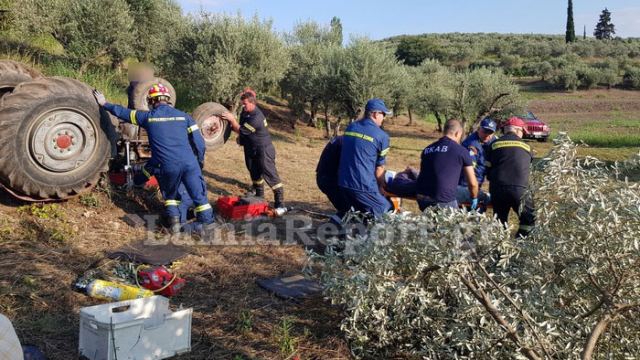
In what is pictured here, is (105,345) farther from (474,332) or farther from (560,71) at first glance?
(560,71)

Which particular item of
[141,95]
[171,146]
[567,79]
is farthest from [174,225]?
[567,79]

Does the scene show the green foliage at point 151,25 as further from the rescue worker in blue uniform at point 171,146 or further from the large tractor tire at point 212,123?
the rescue worker in blue uniform at point 171,146

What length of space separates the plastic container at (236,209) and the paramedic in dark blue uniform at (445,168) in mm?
2397

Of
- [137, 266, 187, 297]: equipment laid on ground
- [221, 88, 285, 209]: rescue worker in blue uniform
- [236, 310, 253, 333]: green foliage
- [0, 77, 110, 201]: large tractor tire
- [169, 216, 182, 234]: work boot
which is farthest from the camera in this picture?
[221, 88, 285, 209]: rescue worker in blue uniform

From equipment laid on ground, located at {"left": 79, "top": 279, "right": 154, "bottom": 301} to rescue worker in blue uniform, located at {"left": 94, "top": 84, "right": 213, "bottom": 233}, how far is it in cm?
183

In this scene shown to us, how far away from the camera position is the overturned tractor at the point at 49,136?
16.1ft

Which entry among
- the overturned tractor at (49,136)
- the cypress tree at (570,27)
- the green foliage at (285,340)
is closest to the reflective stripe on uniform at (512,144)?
the green foliage at (285,340)

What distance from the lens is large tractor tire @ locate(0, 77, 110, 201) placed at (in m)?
4.91

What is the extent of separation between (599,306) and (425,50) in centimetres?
5720

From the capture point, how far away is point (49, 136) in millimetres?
5203

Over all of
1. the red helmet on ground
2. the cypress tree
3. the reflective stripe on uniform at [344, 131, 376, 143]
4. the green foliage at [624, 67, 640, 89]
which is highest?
the cypress tree

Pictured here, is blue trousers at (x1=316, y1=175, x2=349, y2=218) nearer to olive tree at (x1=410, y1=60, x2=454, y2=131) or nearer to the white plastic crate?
the white plastic crate

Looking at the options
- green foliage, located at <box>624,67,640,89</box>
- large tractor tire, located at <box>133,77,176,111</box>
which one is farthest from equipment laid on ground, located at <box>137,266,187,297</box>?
green foliage, located at <box>624,67,640,89</box>

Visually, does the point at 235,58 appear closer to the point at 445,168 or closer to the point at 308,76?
the point at 308,76
